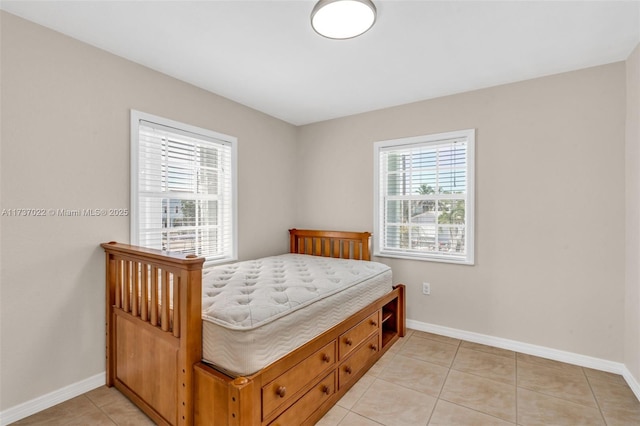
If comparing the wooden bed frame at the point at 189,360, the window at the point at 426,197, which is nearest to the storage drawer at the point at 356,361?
the wooden bed frame at the point at 189,360

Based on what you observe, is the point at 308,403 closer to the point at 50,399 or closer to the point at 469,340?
the point at 50,399

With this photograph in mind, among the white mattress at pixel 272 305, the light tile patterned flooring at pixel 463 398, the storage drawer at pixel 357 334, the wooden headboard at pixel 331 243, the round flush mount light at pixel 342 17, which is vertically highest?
the round flush mount light at pixel 342 17

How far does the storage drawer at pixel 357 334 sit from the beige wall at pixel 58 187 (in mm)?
1726

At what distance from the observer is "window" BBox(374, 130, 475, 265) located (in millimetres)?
2908

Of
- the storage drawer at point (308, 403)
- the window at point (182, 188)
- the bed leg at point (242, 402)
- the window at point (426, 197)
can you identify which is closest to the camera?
the bed leg at point (242, 402)

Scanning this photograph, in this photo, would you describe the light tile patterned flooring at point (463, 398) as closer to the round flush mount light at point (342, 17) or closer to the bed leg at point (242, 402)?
the bed leg at point (242, 402)

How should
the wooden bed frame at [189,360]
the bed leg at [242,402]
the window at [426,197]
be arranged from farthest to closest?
the window at [426,197] < the wooden bed frame at [189,360] < the bed leg at [242,402]

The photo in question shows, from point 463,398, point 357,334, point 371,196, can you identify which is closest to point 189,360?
point 357,334

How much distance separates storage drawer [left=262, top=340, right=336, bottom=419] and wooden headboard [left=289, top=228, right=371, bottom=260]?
5.03 feet

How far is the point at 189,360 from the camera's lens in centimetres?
149

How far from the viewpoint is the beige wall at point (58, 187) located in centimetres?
177

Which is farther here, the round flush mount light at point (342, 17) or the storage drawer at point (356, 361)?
the storage drawer at point (356, 361)

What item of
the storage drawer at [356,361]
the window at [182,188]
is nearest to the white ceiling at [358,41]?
the window at [182,188]

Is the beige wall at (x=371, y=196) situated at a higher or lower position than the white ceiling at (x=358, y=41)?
lower
